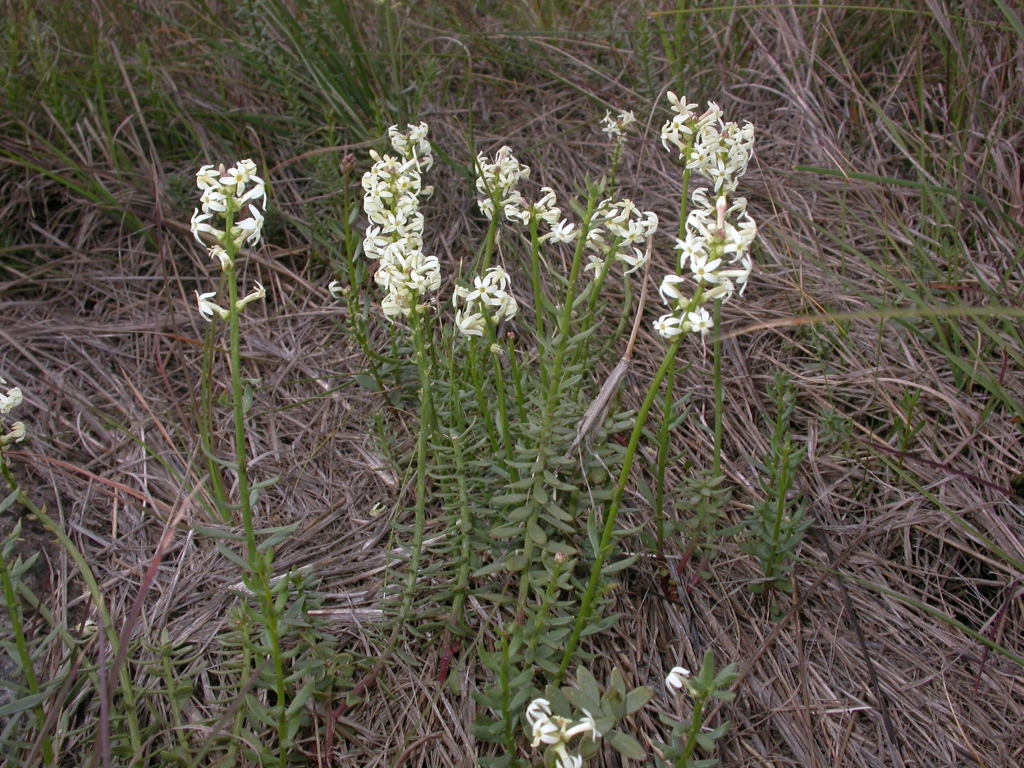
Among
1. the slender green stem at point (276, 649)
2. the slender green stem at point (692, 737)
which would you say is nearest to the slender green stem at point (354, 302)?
the slender green stem at point (276, 649)

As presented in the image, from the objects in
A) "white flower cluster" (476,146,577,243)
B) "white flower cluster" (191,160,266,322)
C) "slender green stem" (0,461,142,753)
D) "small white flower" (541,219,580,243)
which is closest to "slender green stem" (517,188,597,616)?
"small white flower" (541,219,580,243)

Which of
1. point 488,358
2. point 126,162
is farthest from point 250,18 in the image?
point 488,358

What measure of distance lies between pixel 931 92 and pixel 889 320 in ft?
4.84

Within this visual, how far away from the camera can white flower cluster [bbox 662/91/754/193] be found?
7.66 ft

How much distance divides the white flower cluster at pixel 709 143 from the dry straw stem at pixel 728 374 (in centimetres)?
57

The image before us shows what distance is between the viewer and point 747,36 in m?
4.64

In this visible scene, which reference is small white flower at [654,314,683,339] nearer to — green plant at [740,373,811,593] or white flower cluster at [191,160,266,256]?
green plant at [740,373,811,593]

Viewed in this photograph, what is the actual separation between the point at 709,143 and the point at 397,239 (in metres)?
1.01

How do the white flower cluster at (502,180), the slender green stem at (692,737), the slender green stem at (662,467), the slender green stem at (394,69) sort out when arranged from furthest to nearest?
1. the slender green stem at (394,69)
2. the white flower cluster at (502,180)
3. the slender green stem at (662,467)
4. the slender green stem at (692,737)

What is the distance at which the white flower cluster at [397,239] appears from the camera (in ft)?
7.46

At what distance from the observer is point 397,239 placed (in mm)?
2561

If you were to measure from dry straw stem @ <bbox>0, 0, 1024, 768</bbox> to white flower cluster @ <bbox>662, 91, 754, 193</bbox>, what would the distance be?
22.3 inches

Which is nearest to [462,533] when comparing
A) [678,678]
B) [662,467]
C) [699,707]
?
[662,467]

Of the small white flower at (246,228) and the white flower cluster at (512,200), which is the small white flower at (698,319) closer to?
the white flower cluster at (512,200)
